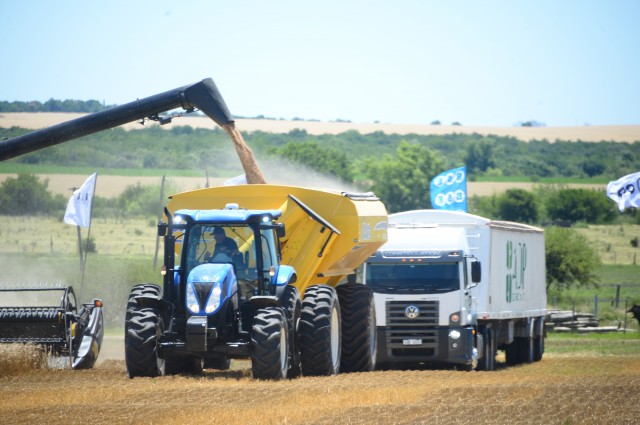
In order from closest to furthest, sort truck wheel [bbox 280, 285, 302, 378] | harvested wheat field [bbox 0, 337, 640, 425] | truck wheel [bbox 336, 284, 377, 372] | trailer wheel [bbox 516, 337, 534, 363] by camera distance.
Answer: harvested wheat field [bbox 0, 337, 640, 425] < truck wheel [bbox 280, 285, 302, 378] < truck wheel [bbox 336, 284, 377, 372] < trailer wheel [bbox 516, 337, 534, 363]

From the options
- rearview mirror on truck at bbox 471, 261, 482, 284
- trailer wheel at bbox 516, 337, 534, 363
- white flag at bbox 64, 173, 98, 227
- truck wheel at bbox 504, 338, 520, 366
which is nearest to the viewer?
rearview mirror on truck at bbox 471, 261, 482, 284

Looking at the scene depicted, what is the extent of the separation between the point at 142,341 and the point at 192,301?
93 cm

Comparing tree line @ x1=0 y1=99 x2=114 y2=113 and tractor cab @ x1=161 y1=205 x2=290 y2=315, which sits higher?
tree line @ x1=0 y1=99 x2=114 y2=113

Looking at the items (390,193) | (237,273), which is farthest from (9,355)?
(390,193)

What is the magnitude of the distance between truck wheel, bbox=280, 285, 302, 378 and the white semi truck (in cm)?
627

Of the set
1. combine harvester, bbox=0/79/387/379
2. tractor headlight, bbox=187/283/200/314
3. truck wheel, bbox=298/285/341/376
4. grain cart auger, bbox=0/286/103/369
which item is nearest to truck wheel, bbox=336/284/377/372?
combine harvester, bbox=0/79/387/379

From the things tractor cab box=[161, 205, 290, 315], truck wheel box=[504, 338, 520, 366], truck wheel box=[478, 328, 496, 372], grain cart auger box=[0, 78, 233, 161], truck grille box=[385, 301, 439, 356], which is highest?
grain cart auger box=[0, 78, 233, 161]

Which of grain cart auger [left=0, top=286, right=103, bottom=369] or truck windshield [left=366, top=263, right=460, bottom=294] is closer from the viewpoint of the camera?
grain cart auger [left=0, top=286, right=103, bottom=369]

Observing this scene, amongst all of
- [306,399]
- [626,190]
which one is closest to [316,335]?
[306,399]

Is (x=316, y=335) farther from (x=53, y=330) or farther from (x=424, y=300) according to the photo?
(x=424, y=300)

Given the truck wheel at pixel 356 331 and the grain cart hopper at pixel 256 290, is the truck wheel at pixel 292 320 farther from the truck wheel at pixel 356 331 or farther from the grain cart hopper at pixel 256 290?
the truck wheel at pixel 356 331

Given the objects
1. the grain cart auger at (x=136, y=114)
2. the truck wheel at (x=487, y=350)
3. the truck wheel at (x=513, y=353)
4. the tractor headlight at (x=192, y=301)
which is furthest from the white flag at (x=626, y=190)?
the tractor headlight at (x=192, y=301)

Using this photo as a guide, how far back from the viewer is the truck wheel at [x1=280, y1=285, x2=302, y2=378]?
18062mm

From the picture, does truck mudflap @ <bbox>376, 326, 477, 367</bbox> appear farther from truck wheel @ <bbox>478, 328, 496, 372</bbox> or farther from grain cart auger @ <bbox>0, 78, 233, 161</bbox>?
grain cart auger @ <bbox>0, 78, 233, 161</bbox>
